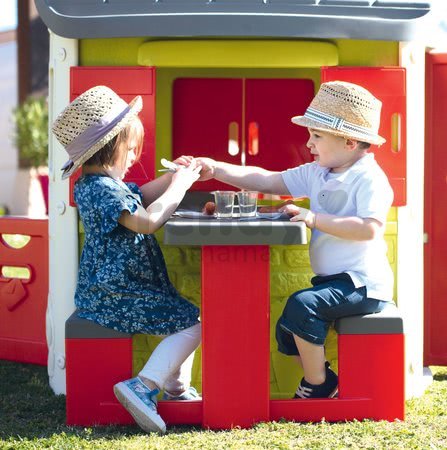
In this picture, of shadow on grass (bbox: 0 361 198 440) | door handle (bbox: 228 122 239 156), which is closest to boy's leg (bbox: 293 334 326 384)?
shadow on grass (bbox: 0 361 198 440)

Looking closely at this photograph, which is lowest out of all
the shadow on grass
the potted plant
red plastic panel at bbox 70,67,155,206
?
the shadow on grass

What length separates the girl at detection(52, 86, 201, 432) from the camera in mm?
3732

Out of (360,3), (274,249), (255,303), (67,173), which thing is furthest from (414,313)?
(67,173)

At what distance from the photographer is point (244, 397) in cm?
371

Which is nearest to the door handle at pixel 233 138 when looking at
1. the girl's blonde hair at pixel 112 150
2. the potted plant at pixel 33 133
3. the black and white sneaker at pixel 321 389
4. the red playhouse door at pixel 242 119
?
the red playhouse door at pixel 242 119

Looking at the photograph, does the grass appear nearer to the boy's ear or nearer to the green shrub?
the boy's ear

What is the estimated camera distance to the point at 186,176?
396 cm

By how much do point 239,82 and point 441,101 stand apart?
1175 mm

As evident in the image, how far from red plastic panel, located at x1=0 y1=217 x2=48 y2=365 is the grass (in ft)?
3.76

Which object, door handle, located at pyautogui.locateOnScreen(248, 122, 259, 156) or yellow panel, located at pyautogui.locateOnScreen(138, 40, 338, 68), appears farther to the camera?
door handle, located at pyautogui.locateOnScreen(248, 122, 259, 156)

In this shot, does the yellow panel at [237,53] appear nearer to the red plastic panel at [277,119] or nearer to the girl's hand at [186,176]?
the girl's hand at [186,176]

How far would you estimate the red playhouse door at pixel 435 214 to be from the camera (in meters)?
5.08

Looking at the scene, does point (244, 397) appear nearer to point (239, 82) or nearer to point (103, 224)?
point (103, 224)

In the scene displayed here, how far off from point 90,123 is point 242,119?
1966mm
